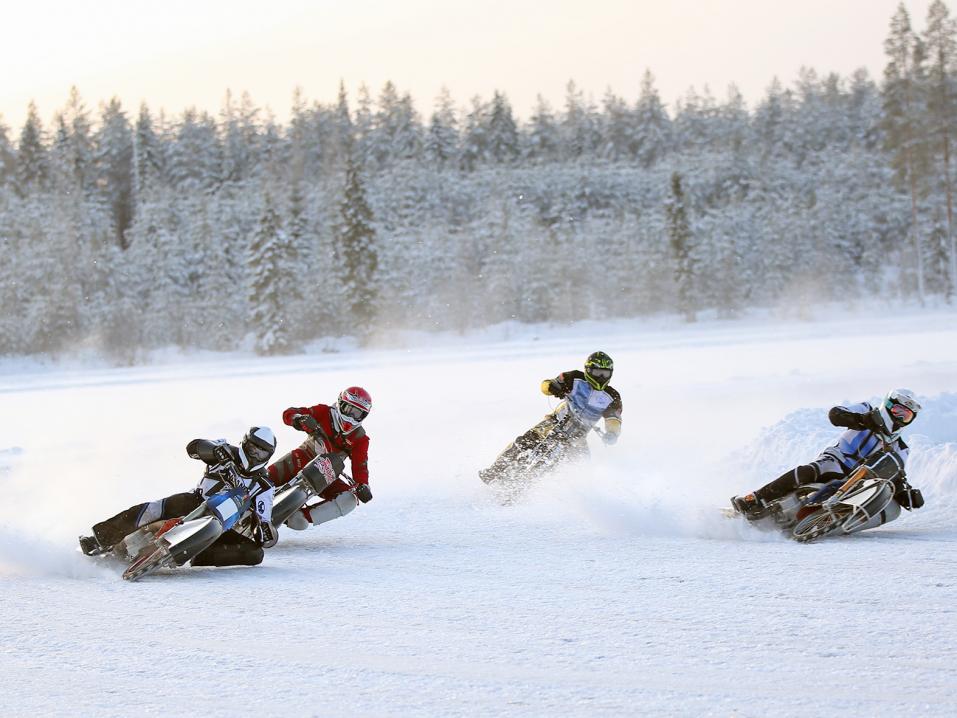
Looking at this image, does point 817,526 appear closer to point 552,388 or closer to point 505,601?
point 505,601

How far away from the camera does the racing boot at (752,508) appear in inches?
352

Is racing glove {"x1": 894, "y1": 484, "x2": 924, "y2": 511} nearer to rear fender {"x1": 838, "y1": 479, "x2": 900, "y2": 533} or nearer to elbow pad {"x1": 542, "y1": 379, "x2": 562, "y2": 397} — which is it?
rear fender {"x1": 838, "y1": 479, "x2": 900, "y2": 533}

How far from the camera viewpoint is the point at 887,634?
5.77m

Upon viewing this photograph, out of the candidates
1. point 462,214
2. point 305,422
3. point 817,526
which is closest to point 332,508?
point 305,422

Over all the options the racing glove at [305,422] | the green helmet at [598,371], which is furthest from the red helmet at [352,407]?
the green helmet at [598,371]

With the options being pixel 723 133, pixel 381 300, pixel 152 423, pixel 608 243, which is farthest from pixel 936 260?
pixel 152 423

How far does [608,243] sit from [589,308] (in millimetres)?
10075

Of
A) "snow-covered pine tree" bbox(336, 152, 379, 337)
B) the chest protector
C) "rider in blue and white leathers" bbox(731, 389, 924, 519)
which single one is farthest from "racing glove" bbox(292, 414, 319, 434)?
"snow-covered pine tree" bbox(336, 152, 379, 337)

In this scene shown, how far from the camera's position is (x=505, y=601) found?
6.73 m

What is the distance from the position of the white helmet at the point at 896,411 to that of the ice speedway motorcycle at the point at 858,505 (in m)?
0.21

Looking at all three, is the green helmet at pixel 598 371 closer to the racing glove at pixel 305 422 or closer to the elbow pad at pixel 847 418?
the elbow pad at pixel 847 418

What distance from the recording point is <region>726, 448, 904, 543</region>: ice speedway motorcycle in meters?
8.53

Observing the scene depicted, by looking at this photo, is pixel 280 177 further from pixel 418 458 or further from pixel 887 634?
pixel 887 634

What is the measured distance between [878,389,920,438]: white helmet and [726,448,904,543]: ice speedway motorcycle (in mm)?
209
